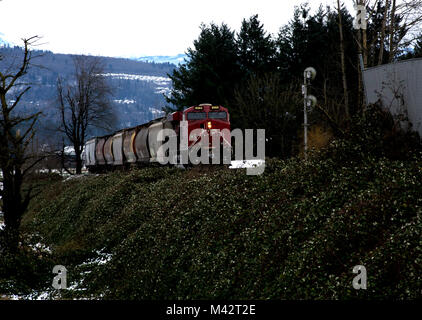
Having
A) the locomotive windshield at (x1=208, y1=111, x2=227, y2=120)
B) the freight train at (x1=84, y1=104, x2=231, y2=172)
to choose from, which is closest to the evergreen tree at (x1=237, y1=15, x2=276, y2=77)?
the freight train at (x1=84, y1=104, x2=231, y2=172)

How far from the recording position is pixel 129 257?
53.1 ft

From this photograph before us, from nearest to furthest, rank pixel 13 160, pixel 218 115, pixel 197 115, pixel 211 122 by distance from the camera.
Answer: pixel 13 160, pixel 197 115, pixel 211 122, pixel 218 115

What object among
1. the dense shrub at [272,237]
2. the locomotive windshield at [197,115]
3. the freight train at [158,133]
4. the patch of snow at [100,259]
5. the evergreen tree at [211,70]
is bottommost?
the patch of snow at [100,259]

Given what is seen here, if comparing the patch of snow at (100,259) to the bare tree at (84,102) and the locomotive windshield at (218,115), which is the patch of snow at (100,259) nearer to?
the locomotive windshield at (218,115)

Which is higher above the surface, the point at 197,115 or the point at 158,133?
the point at 197,115

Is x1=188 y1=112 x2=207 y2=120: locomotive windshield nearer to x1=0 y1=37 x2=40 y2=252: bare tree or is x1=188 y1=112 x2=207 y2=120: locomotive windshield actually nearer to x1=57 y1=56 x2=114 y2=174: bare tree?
x1=0 y1=37 x2=40 y2=252: bare tree

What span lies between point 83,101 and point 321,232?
2270 inches

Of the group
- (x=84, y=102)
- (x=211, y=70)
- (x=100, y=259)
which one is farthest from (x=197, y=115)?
(x=84, y=102)

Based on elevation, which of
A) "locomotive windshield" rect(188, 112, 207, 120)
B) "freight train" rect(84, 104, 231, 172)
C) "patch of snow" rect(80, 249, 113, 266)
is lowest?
"patch of snow" rect(80, 249, 113, 266)

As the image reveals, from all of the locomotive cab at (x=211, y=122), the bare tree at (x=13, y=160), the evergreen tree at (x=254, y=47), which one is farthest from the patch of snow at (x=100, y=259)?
the evergreen tree at (x=254, y=47)

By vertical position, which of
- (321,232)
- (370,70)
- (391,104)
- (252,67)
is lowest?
(321,232)

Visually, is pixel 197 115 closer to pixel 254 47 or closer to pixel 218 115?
pixel 218 115
